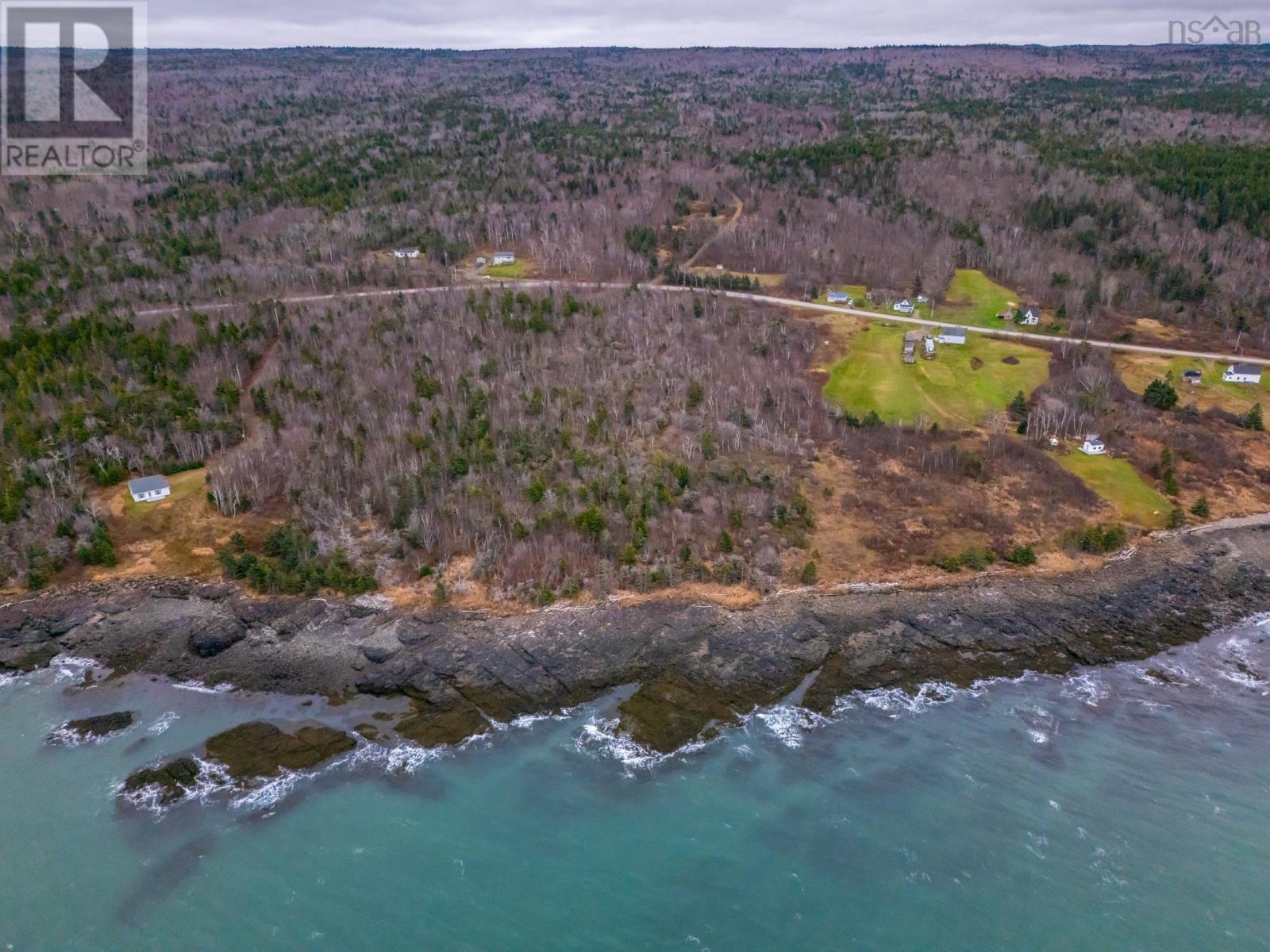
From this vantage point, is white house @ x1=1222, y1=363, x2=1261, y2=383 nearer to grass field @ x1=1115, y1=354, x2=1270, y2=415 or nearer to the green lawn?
grass field @ x1=1115, y1=354, x2=1270, y2=415

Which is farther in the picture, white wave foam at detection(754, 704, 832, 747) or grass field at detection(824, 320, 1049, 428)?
grass field at detection(824, 320, 1049, 428)

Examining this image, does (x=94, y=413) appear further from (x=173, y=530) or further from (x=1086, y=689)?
(x=1086, y=689)

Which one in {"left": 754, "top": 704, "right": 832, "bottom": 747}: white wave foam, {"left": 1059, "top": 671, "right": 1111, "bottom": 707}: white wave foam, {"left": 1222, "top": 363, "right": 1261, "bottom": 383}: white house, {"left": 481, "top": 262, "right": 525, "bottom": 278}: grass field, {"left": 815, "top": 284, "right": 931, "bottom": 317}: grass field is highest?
{"left": 481, "top": 262, "right": 525, "bottom": 278}: grass field

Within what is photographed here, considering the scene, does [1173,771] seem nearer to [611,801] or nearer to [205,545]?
[611,801]

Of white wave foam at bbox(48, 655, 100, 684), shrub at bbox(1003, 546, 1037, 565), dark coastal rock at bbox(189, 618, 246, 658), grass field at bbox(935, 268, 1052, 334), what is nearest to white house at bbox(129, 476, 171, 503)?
white wave foam at bbox(48, 655, 100, 684)

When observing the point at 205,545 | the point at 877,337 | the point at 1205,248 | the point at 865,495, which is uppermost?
the point at 1205,248

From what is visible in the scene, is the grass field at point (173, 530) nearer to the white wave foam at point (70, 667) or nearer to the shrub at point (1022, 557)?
the white wave foam at point (70, 667)

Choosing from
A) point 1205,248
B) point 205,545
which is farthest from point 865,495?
point 1205,248
